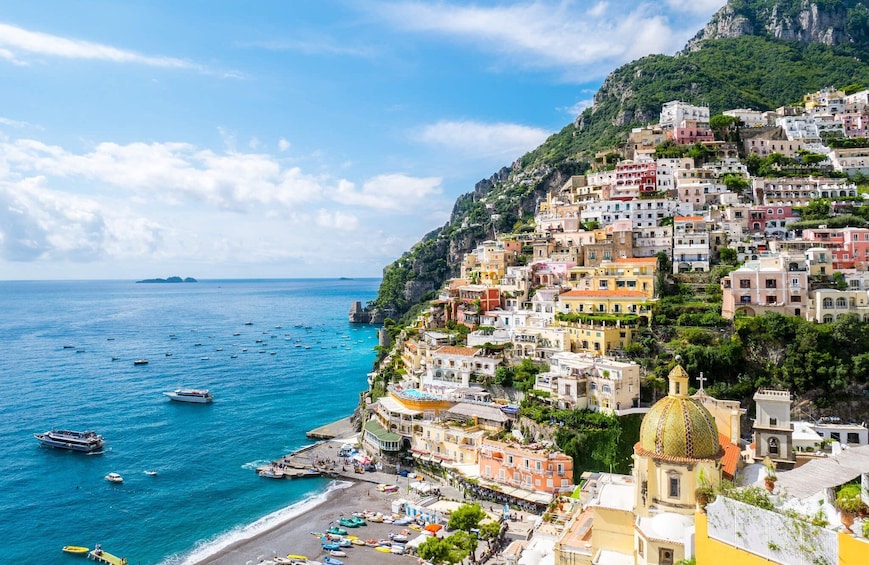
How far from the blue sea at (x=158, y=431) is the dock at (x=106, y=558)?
0.82m

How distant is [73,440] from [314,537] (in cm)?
3228

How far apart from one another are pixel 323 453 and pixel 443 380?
1381 cm

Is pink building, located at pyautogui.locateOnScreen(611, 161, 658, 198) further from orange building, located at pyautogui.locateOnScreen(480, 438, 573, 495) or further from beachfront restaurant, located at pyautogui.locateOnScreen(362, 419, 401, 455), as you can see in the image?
orange building, located at pyautogui.locateOnScreen(480, 438, 573, 495)

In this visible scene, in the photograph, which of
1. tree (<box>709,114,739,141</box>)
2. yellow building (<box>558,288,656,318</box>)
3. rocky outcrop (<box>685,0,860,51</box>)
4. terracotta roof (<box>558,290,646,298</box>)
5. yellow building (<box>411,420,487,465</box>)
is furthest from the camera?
rocky outcrop (<box>685,0,860,51</box>)

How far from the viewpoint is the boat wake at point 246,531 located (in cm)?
3922

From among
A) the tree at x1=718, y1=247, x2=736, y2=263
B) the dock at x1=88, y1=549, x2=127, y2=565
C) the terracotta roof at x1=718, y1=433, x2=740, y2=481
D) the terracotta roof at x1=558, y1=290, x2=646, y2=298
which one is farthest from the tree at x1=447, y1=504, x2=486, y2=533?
the tree at x1=718, y1=247, x2=736, y2=263

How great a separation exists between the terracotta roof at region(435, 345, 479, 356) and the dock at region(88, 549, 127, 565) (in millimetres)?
30897

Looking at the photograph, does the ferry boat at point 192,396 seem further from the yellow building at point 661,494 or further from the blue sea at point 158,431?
the yellow building at point 661,494

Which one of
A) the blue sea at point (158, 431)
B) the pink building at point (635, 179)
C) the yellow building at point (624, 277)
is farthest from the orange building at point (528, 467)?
the pink building at point (635, 179)

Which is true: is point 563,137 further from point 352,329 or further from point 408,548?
point 408,548

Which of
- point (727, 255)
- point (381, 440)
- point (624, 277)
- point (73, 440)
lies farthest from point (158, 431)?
point (727, 255)

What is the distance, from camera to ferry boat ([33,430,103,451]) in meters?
58.1

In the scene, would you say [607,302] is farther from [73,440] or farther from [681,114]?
[681,114]

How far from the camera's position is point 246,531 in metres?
42.8
